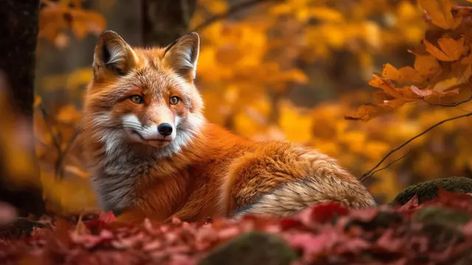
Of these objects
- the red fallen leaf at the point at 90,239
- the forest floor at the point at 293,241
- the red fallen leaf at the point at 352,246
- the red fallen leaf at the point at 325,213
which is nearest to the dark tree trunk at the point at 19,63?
the forest floor at the point at 293,241

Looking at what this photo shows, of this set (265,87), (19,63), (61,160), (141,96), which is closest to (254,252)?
(141,96)

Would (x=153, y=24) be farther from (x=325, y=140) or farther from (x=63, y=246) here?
(x=63, y=246)

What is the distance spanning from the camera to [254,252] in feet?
10.4

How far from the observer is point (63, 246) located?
374 centimetres

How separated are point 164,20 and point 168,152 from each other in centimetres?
207

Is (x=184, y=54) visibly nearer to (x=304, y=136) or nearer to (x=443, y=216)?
(x=443, y=216)

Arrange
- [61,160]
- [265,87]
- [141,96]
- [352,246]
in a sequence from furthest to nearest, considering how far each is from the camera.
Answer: [265,87] → [61,160] → [141,96] → [352,246]

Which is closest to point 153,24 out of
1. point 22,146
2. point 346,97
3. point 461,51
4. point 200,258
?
point 22,146

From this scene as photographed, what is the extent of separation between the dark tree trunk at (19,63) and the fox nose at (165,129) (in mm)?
1079

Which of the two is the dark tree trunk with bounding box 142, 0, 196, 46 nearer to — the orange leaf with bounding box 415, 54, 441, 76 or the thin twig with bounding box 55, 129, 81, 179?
the thin twig with bounding box 55, 129, 81, 179

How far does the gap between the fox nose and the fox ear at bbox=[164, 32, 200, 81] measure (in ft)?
2.54

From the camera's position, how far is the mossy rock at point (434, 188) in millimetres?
4918

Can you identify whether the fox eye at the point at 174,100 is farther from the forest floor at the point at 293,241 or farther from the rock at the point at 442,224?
the rock at the point at 442,224

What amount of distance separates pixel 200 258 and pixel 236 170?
1.90 m
